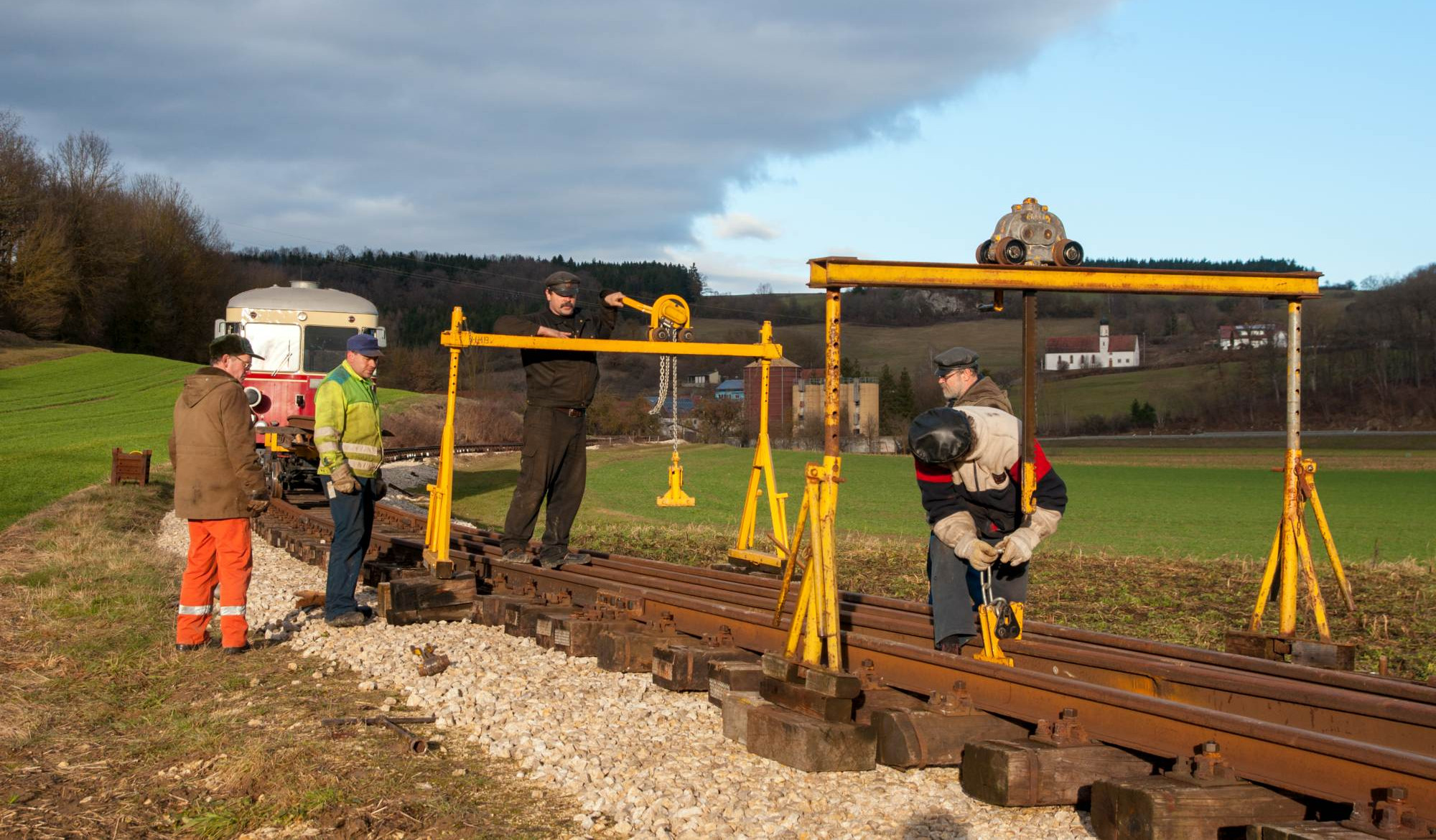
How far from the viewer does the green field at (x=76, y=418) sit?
23.6 m

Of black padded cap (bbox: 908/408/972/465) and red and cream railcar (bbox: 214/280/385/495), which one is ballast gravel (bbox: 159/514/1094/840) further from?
red and cream railcar (bbox: 214/280/385/495)

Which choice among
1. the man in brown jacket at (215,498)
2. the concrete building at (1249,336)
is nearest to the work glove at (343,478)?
the man in brown jacket at (215,498)

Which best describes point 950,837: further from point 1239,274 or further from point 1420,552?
point 1420,552

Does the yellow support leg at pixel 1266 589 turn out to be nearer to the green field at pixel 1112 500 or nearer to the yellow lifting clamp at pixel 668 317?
the yellow lifting clamp at pixel 668 317

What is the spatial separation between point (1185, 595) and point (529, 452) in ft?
21.2

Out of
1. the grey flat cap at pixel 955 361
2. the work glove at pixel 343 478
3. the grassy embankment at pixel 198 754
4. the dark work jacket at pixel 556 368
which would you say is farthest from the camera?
the dark work jacket at pixel 556 368

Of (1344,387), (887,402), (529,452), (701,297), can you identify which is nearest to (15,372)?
(887,402)

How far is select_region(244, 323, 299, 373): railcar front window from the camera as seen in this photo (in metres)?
19.1

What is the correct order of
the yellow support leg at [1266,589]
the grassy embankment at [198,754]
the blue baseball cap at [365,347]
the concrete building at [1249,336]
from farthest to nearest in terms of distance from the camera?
1. the concrete building at [1249,336]
2. the blue baseball cap at [365,347]
3. the yellow support leg at [1266,589]
4. the grassy embankment at [198,754]

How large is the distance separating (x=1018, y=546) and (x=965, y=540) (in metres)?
0.24

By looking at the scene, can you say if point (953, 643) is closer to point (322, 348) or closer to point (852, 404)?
point (322, 348)

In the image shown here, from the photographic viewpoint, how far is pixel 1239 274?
5.93 metres

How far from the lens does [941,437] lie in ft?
17.0

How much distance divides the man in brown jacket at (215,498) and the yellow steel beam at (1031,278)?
4.22 m
